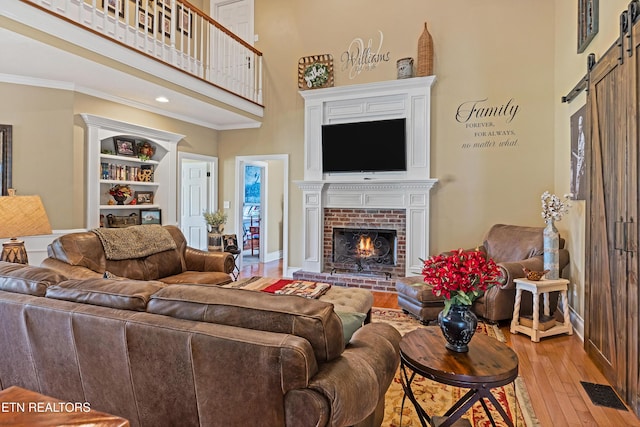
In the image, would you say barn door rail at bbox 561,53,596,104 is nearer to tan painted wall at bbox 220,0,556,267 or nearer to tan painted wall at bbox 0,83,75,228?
tan painted wall at bbox 220,0,556,267

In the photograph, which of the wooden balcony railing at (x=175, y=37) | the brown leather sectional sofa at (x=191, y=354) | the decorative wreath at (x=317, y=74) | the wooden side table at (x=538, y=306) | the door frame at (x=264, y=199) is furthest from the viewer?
the door frame at (x=264, y=199)

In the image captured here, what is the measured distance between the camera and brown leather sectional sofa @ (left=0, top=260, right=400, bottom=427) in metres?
1.16

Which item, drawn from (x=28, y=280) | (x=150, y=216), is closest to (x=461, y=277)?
(x=28, y=280)

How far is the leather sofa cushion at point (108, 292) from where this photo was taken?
5.00ft

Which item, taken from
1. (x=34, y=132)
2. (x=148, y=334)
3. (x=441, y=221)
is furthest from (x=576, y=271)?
(x=34, y=132)

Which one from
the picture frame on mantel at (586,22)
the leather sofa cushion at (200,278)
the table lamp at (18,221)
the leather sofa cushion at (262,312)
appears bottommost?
the leather sofa cushion at (200,278)

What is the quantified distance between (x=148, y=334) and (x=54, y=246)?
8.07 ft

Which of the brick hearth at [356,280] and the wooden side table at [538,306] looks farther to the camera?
Result: the brick hearth at [356,280]

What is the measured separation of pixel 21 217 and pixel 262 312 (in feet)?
7.84

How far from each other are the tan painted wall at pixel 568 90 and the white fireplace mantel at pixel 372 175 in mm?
1521

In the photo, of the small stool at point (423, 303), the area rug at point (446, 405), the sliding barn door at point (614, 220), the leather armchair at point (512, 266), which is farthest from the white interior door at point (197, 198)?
the sliding barn door at point (614, 220)

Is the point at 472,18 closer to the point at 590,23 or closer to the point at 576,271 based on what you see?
the point at 590,23

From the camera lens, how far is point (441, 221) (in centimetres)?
529

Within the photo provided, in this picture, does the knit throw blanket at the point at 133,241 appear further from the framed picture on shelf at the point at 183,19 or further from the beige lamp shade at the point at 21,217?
the framed picture on shelf at the point at 183,19
